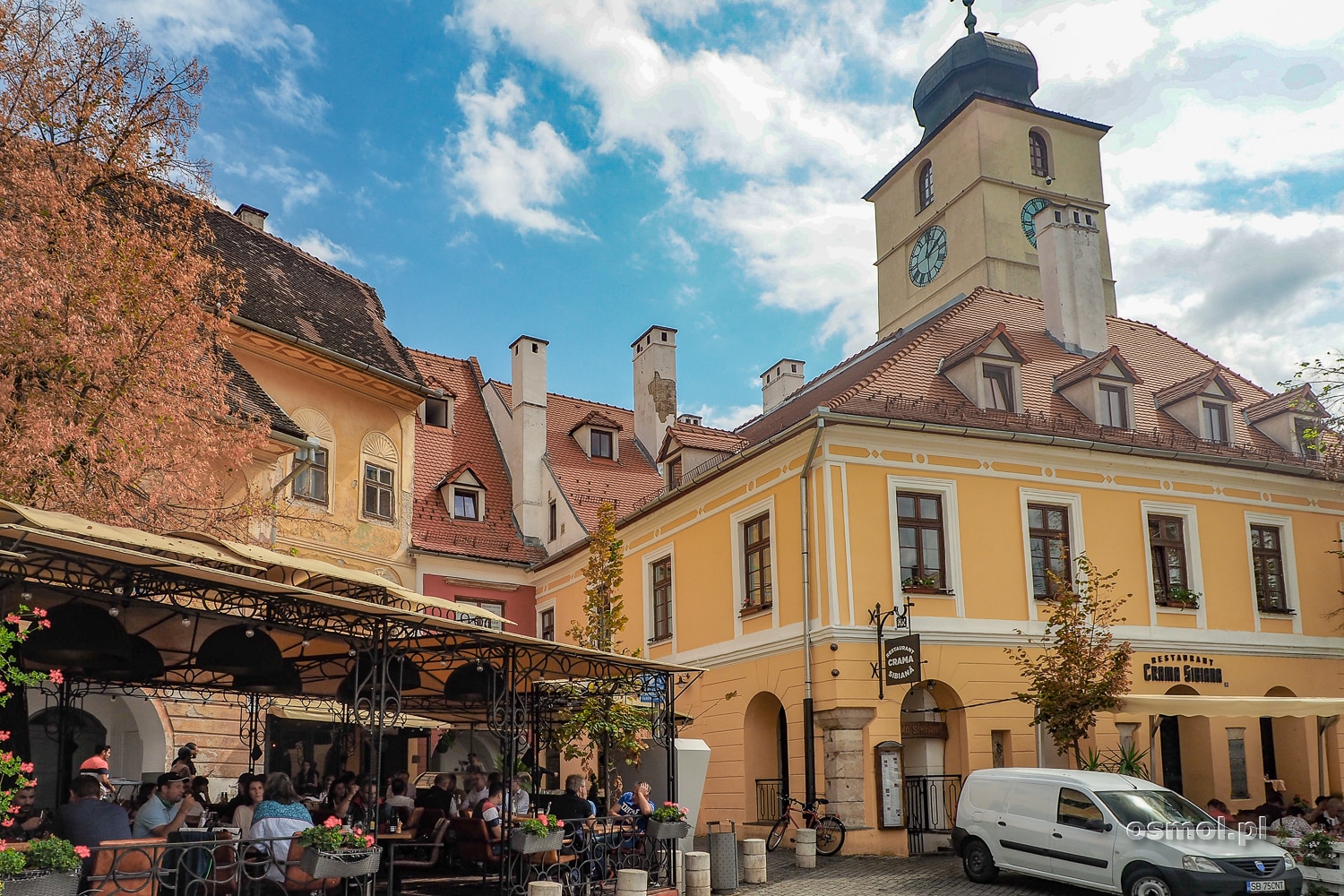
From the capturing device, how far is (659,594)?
2684 centimetres

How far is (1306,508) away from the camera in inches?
981

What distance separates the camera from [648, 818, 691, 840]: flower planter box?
1424 cm

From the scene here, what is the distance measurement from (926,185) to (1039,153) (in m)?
4.37

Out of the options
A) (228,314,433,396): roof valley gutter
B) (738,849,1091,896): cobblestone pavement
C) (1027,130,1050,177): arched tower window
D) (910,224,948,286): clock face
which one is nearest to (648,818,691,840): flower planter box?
(738,849,1091,896): cobblestone pavement

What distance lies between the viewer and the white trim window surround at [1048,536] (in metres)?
21.7

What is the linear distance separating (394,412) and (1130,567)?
15.4 m

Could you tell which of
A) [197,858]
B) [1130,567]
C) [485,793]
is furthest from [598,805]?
[1130,567]

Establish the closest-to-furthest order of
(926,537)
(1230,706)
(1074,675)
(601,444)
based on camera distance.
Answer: (1230,706) < (1074,675) < (926,537) < (601,444)

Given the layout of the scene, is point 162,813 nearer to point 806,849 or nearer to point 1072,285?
point 806,849

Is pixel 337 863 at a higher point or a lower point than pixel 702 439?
lower

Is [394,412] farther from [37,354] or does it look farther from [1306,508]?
[1306,508]

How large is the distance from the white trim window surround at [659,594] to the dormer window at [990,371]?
7.37 m

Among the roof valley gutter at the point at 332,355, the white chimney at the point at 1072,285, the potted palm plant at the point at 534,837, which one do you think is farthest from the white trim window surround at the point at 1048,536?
the roof valley gutter at the point at 332,355

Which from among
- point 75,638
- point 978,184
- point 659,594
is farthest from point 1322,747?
point 978,184
